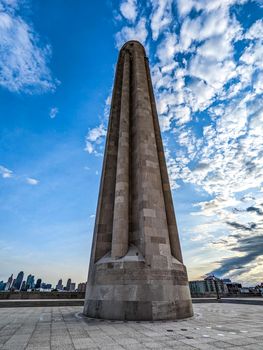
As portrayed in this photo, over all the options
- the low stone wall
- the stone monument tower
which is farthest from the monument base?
the low stone wall

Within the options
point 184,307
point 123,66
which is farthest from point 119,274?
point 123,66

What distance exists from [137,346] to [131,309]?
546cm

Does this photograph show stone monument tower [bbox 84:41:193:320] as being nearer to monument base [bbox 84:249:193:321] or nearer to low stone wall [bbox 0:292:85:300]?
monument base [bbox 84:249:193:321]

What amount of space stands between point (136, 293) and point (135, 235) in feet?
12.9

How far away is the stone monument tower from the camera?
38.9 ft

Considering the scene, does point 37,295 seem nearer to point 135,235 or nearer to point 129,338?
point 135,235

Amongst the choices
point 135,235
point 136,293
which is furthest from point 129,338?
point 135,235

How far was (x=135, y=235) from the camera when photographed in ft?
49.1

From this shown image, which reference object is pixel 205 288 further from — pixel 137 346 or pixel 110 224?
pixel 137 346

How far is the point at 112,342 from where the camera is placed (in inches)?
265

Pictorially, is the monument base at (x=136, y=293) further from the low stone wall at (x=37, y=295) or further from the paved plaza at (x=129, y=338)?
the low stone wall at (x=37, y=295)

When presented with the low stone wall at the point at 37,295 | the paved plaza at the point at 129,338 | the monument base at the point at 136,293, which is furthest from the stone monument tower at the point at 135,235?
the low stone wall at the point at 37,295

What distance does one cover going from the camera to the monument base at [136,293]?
37.4 feet

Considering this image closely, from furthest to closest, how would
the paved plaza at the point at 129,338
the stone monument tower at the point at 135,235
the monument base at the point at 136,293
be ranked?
1. the stone monument tower at the point at 135,235
2. the monument base at the point at 136,293
3. the paved plaza at the point at 129,338
